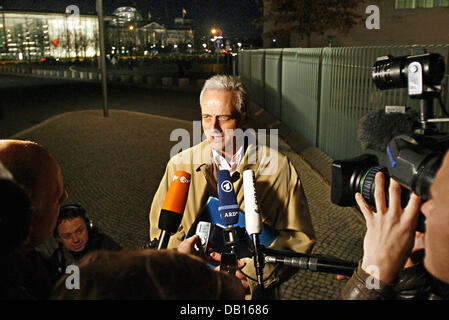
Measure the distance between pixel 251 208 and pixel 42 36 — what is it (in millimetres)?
109484

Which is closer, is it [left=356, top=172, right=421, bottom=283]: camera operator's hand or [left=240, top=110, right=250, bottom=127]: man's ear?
[left=356, top=172, right=421, bottom=283]: camera operator's hand

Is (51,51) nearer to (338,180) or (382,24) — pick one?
(382,24)

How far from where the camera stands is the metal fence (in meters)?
5.48

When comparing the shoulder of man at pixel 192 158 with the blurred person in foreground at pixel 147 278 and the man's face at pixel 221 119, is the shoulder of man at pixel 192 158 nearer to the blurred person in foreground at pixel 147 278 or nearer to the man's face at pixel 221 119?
the man's face at pixel 221 119

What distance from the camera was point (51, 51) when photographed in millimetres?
103312

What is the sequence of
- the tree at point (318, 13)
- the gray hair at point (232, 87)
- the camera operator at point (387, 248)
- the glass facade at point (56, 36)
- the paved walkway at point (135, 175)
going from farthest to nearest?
1. the glass facade at point (56, 36)
2. the tree at point (318, 13)
3. the paved walkway at point (135, 175)
4. the gray hair at point (232, 87)
5. the camera operator at point (387, 248)

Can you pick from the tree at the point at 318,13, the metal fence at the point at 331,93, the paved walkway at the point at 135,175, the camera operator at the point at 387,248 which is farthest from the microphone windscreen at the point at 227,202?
the tree at the point at 318,13

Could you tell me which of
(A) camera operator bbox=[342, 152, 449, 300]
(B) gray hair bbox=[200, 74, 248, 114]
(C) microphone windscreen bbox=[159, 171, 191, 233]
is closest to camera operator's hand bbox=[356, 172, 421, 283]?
(A) camera operator bbox=[342, 152, 449, 300]

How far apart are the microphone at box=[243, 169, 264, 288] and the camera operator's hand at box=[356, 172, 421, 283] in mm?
460

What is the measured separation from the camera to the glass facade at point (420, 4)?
902 inches

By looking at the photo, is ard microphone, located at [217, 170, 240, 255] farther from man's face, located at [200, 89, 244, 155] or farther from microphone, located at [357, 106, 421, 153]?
microphone, located at [357, 106, 421, 153]

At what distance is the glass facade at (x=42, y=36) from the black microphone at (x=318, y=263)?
100 metres

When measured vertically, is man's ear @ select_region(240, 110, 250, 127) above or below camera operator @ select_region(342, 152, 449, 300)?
above
